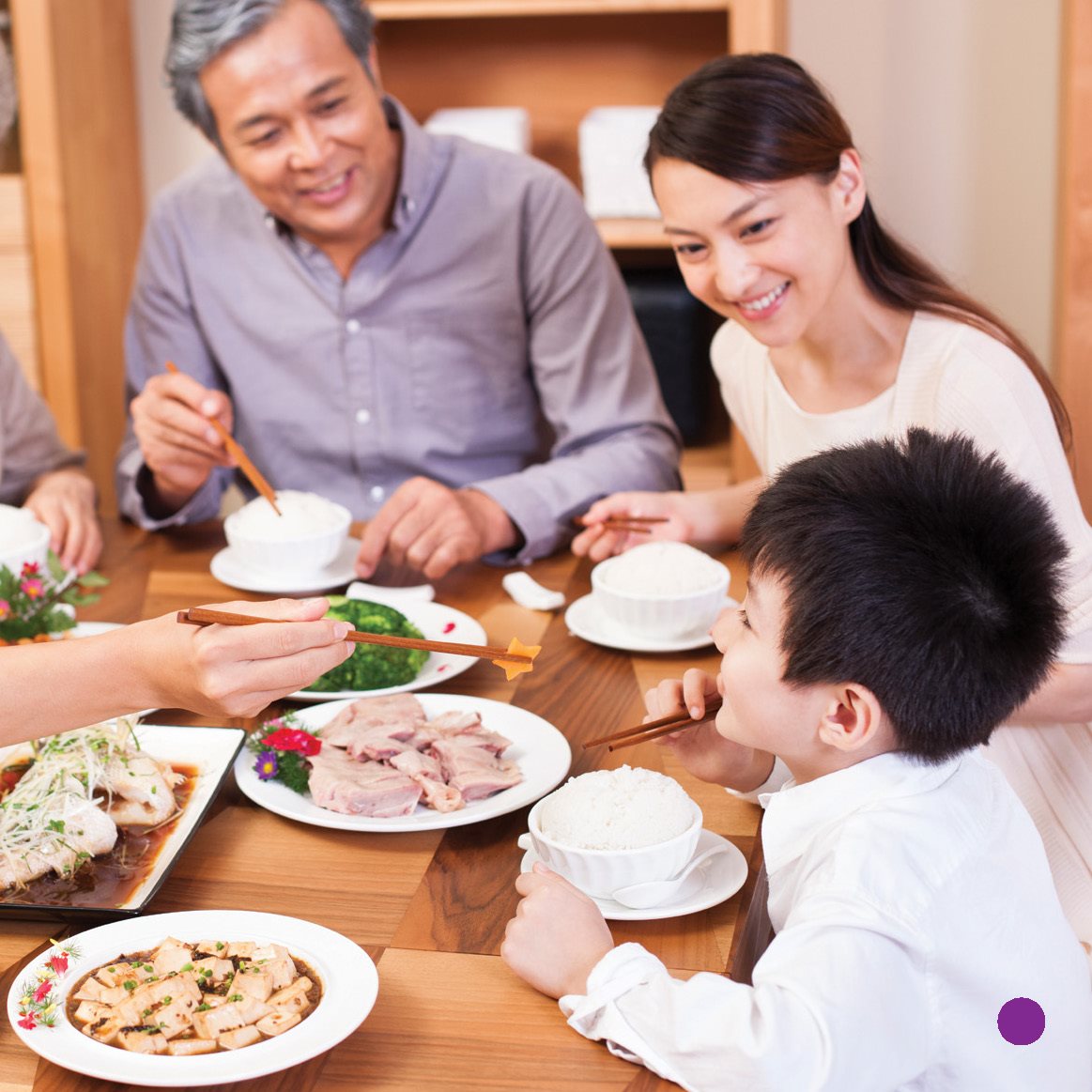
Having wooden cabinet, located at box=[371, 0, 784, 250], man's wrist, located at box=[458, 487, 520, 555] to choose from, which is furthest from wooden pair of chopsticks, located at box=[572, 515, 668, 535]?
wooden cabinet, located at box=[371, 0, 784, 250]

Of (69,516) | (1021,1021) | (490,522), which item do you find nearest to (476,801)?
(1021,1021)

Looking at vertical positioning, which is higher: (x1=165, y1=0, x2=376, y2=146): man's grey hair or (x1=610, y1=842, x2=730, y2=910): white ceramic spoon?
(x1=165, y1=0, x2=376, y2=146): man's grey hair

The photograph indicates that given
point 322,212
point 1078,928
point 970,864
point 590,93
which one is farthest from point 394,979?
point 590,93

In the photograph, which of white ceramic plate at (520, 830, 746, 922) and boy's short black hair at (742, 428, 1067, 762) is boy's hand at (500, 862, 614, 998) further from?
boy's short black hair at (742, 428, 1067, 762)

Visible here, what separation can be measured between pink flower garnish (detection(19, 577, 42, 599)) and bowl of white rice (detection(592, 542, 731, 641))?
67 cm

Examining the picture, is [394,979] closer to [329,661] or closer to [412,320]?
[329,661]

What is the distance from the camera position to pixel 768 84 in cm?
162

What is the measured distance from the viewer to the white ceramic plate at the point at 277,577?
6.16 ft

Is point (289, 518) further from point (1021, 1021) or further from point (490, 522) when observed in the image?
point (1021, 1021)

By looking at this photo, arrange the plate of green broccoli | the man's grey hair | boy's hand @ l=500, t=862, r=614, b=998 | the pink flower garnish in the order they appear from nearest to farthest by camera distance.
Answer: boy's hand @ l=500, t=862, r=614, b=998, the plate of green broccoli, the pink flower garnish, the man's grey hair

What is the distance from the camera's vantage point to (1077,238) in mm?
2824

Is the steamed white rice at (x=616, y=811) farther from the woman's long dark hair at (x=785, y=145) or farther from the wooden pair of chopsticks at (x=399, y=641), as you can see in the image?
the woman's long dark hair at (x=785, y=145)

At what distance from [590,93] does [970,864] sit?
8.60ft

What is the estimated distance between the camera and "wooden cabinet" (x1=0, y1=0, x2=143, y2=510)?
10.3 feet
